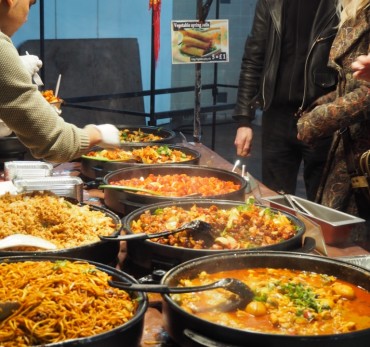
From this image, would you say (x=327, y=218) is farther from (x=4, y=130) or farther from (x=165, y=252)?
(x=4, y=130)

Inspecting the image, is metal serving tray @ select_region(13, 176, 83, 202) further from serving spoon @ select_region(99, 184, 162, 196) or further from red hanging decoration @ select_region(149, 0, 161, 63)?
red hanging decoration @ select_region(149, 0, 161, 63)

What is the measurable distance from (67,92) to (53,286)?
663 centimetres

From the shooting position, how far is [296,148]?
425 centimetres

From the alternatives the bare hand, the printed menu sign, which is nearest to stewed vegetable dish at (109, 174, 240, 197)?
the bare hand

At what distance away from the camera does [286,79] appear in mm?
4148

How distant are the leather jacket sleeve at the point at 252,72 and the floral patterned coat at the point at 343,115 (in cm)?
68

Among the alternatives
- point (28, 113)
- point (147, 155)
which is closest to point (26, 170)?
point (147, 155)

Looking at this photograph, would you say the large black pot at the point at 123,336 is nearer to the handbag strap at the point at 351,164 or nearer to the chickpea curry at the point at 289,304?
the chickpea curry at the point at 289,304

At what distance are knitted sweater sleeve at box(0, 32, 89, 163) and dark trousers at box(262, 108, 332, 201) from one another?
2039 mm

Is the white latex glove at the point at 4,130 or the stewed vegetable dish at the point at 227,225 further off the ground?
the white latex glove at the point at 4,130

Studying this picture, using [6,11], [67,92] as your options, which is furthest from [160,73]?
[6,11]

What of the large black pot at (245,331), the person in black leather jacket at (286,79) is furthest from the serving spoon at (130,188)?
the person in black leather jacket at (286,79)

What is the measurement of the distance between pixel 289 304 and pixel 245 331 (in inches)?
13.7

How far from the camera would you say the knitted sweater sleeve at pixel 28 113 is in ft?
7.24
